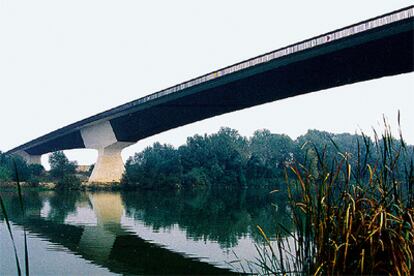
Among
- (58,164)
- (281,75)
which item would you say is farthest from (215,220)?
(58,164)

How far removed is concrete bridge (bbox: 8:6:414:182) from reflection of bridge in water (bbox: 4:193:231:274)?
569 inches

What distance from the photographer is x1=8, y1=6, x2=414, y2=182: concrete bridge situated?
23828mm

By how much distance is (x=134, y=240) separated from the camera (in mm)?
16891

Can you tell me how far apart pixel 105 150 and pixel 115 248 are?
37.6 meters

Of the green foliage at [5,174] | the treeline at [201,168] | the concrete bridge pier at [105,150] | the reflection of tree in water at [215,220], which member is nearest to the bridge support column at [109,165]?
the concrete bridge pier at [105,150]

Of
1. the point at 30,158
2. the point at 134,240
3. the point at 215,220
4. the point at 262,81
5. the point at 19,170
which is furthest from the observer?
the point at 30,158

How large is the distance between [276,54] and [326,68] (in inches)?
142

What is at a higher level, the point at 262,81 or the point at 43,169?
the point at 262,81

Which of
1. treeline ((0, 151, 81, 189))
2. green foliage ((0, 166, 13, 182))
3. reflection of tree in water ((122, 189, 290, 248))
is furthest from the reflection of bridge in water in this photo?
treeline ((0, 151, 81, 189))

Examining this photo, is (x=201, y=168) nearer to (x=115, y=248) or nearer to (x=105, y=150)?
(x=105, y=150)

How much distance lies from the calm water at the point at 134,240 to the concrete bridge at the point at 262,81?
32.4 ft

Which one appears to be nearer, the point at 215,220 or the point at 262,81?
the point at 215,220

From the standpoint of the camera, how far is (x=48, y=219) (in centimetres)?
2266

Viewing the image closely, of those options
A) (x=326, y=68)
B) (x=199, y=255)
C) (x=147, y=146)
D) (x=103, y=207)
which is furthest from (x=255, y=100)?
(x=147, y=146)
